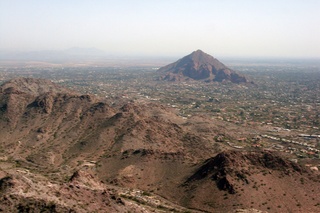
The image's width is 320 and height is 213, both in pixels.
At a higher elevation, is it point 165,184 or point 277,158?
point 277,158

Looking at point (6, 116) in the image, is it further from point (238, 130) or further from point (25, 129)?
point (238, 130)

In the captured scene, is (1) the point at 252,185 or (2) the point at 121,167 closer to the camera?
(1) the point at 252,185

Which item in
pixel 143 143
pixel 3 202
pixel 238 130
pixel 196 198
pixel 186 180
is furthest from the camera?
pixel 238 130

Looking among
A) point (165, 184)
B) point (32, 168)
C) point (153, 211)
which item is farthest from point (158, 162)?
point (32, 168)

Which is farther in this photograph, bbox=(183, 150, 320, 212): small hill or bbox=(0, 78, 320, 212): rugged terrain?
bbox=(183, 150, 320, 212): small hill

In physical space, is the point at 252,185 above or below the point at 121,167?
above

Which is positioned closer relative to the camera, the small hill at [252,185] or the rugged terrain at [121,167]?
the rugged terrain at [121,167]

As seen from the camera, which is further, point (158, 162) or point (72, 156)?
point (72, 156)

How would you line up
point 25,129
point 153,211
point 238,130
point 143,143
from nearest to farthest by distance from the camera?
point 153,211, point 143,143, point 25,129, point 238,130
